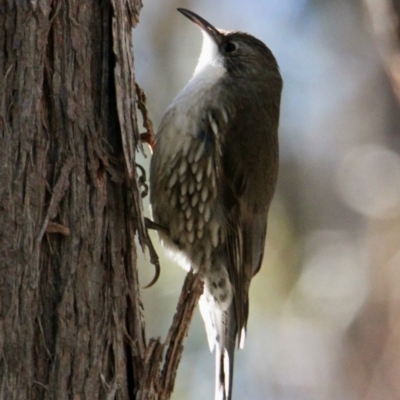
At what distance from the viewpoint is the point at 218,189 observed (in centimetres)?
374

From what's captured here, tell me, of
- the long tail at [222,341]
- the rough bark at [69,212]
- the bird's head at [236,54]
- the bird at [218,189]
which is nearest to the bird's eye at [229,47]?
the bird's head at [236,54]

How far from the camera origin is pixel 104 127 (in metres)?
2.59

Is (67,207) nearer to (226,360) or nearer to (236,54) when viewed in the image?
(226,360)

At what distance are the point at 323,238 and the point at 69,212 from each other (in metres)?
5.29

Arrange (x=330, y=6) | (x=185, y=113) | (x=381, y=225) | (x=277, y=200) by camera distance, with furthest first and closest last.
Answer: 1. (x=330, y=6)
2. (x=277, y=200)
3. (x=381, y=225)
4. (x=185, y=113)

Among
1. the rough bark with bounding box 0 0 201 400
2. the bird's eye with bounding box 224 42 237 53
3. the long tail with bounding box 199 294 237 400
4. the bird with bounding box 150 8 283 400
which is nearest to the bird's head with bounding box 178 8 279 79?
the bird's eye with bounding box 224 42 237 53

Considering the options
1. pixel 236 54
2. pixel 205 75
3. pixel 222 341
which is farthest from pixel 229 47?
pixel 222 341

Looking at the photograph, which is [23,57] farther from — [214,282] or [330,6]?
[330,6]

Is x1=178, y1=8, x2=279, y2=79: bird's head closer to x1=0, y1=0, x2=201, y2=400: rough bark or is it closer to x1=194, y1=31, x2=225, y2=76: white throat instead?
x1=194, y1=31, x2=225, y2=76: white throat

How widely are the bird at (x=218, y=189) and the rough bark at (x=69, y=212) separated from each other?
0.97 m

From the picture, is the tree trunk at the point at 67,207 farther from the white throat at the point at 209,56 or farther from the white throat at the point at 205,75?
the white throat at the point at 209,56

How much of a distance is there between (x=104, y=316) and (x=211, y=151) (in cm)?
143

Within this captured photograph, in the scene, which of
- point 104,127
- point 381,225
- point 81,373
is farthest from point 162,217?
point 381,225

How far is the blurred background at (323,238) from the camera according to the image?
21.7ft
